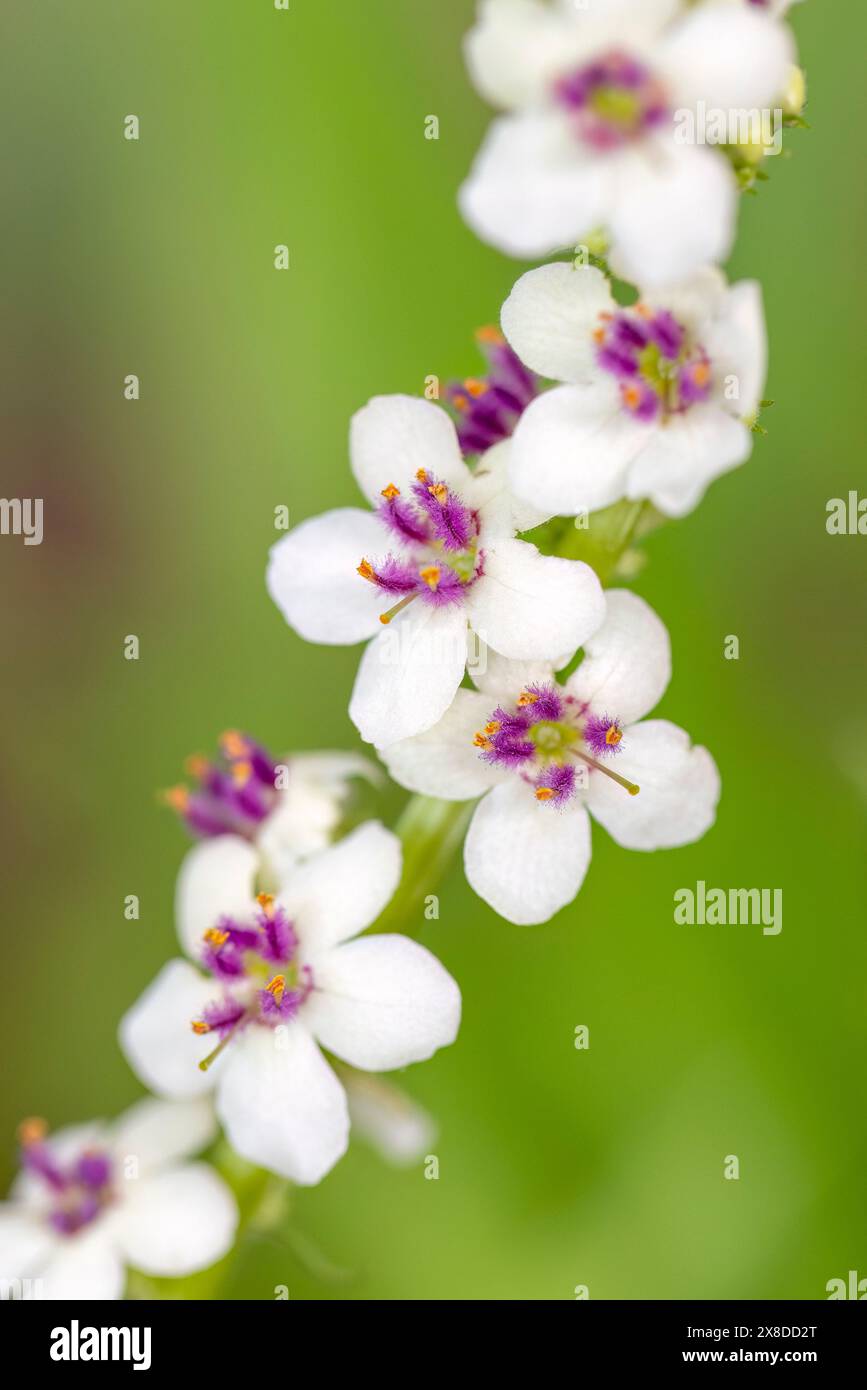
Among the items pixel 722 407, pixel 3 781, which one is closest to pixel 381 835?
pixel 722 407

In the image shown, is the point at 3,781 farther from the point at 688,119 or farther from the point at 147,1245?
the point at 688,119

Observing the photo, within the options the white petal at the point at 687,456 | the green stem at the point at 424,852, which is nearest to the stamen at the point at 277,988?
the green stem at the point at 424,852

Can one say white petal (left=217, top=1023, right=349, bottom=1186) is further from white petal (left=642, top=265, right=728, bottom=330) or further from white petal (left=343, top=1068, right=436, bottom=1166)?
white petal (left=642, top=265, right=728, bottom=330)

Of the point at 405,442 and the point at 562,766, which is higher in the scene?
the point at 405,442

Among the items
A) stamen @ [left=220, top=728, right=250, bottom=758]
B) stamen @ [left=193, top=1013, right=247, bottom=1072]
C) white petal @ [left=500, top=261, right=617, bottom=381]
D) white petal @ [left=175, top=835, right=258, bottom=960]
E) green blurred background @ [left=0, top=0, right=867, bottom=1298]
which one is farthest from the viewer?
green blurred background @ [left=0, top=0, right=867, bottom=1298]

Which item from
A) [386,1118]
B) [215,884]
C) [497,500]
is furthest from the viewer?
[386,1118]

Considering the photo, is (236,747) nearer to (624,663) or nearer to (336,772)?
(336,772)

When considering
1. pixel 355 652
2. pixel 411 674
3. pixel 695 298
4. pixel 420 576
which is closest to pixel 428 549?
pixel 420 576

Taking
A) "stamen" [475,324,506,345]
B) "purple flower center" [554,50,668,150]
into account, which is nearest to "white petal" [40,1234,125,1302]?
"stamen" [475,324,506,345]
